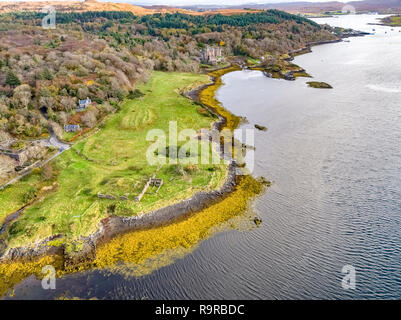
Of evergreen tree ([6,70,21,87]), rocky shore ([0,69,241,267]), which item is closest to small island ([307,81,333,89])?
rocky shore ([0,69,241,267])

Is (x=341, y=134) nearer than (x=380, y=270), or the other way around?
(x=380, y=270)

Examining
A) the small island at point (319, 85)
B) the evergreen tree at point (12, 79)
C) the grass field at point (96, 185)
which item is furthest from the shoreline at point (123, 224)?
the small island at point (319, 85)

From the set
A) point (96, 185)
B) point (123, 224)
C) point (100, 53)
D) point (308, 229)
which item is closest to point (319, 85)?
point (308, 229)

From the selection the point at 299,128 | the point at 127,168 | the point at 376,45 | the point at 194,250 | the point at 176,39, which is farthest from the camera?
the point at 376,45

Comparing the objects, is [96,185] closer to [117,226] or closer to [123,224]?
[117,226]

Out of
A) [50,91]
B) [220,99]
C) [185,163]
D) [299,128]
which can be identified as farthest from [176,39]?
[185,163]

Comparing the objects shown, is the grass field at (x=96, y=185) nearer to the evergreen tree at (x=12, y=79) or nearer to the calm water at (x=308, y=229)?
the calm water at (x=308, y=229)

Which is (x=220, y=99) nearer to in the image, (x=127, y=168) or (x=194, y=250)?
(x=127, y=168)

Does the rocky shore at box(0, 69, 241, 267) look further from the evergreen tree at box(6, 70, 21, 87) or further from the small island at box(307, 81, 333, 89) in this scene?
the small island at box(307, 81, 333, 89)
